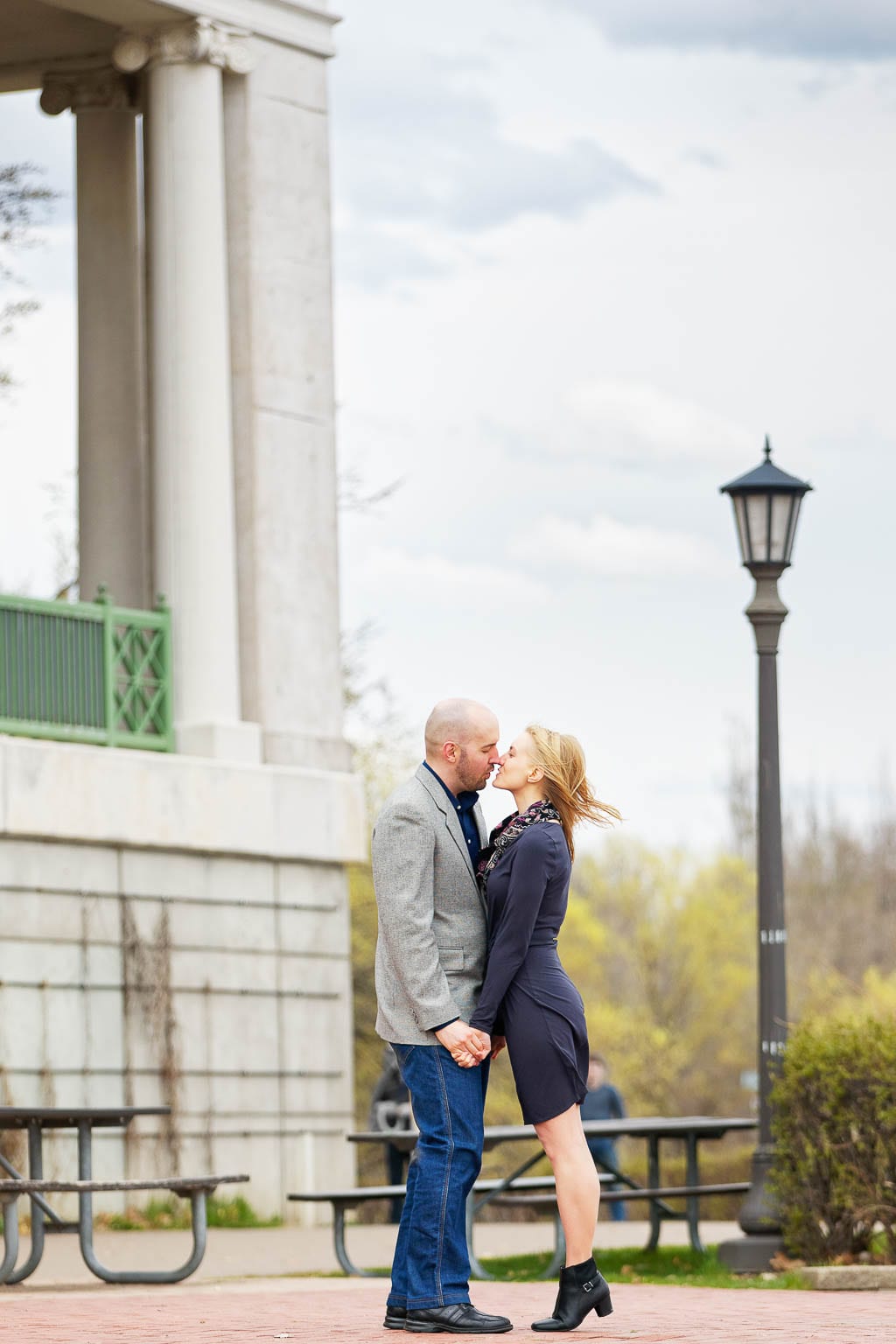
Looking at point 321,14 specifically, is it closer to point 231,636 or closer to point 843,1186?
point 231,636

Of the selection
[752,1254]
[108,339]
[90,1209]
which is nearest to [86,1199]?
[90,1209]

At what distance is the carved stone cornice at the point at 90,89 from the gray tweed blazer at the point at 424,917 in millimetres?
15546

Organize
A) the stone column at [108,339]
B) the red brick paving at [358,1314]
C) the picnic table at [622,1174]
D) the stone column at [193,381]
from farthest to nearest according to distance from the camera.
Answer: the stone column at [108,339], the stone column at [193,381], the picnic table at [622,1174], the red brick paving at [358,1314]

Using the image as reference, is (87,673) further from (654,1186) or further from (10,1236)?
(10,1236)

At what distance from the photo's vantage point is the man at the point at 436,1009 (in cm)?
776

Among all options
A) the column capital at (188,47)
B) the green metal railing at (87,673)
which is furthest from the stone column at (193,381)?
the green metal railing at (87,673)

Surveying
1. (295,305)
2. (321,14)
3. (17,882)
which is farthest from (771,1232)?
(321,14)

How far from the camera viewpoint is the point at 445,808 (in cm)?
799

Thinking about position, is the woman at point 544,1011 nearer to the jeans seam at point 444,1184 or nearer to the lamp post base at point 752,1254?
the jeans seam at point 444,1184

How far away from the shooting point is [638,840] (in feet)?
203

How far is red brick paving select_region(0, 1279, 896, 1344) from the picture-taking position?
26.8 feet

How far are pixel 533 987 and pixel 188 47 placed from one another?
14.3 metres

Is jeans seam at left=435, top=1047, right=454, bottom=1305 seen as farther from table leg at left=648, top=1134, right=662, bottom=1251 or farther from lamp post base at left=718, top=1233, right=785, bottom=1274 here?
table leg at left=648, top=1134, right=662, bottom=1251

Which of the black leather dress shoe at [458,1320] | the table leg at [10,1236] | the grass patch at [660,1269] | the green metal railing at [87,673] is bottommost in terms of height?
the grass patch at [660,1269]
